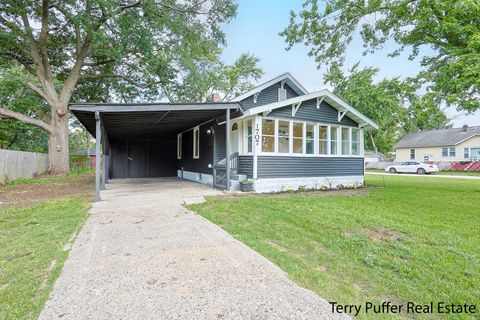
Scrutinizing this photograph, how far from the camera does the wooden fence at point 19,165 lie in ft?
37.0

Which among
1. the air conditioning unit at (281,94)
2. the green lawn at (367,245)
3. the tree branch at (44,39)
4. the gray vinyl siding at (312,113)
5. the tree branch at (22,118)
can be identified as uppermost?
the tree branch at (44,39)

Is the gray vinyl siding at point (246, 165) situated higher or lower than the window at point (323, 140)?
lower

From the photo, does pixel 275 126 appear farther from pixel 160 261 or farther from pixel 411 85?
pixel 160 261

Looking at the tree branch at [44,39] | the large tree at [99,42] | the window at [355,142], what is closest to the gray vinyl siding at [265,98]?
the window at [355,142]

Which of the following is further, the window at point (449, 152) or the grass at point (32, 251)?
the window at point (449, 152)

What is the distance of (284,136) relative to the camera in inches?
372

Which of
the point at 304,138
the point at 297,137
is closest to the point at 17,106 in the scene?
the point at 297,137

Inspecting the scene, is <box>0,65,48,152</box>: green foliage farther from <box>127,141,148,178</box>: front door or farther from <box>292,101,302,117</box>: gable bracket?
<box>292,101,302,117</box>: gable bracket

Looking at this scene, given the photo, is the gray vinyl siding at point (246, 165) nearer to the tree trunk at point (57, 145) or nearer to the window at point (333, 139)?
the window at point (333, 139)

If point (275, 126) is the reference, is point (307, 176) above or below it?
below

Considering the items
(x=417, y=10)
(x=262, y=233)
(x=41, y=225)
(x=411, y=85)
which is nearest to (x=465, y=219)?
(x=262, y=233)

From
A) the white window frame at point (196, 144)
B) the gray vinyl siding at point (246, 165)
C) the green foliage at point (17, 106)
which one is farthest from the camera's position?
the green foliage at point (17, 106)

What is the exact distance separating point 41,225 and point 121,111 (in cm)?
344

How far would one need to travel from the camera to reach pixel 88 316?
1.99 meters
